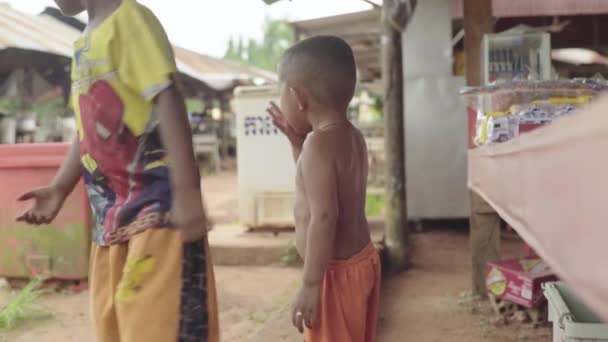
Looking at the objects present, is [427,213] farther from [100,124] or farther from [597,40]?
[100,124]

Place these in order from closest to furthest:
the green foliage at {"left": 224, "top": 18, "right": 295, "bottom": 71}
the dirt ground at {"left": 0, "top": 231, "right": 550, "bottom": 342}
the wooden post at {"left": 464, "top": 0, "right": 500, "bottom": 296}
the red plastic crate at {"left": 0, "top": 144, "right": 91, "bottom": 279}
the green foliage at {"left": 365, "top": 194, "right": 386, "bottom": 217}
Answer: the dirt ground at {"left": 0, "top": 231, "right": 550, "bottom": 342} → the wooden post at {"left": 464, "top": 0, "right": 500, "bottom": 296} → the red plastic crate at {"left": 0, "top": 144, "right": 91, "bottom": 279} → the green foliage at {"left": 365, "top": 194, "right": 386, "bottom": 217} → the green foliage at {"left": 224, "top": 18, "right": 295, "bottom": 71}

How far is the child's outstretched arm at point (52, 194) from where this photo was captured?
6.44 feet

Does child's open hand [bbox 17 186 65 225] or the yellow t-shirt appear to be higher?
the yellow t-shirt

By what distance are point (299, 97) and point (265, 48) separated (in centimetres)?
5596

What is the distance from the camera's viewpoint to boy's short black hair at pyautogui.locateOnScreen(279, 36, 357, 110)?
1.90 m

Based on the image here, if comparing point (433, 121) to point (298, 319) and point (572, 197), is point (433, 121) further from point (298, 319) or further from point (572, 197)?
point (572, 197)

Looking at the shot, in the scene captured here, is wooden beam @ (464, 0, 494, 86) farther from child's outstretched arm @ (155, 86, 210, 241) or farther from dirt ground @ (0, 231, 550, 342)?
child's outstretched arm @ (155, 86, 210, 241)

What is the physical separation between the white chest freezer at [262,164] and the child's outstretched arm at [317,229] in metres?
3.88

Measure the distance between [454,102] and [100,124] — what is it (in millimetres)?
5453

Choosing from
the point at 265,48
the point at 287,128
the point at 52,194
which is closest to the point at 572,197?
the point at 287,128

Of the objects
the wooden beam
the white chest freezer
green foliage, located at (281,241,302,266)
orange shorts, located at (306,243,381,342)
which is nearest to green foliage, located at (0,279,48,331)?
green foliage, located at (281,241,302,266)

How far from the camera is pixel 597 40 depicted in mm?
9281

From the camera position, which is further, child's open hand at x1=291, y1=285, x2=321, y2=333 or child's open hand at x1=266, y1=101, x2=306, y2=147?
child's open hand at x1=266, y1=101, x2=306, y2=147

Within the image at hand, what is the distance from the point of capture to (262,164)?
5.76 m
